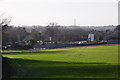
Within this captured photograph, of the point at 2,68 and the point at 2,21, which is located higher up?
the point at 2,21

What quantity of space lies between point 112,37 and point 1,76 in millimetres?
50659

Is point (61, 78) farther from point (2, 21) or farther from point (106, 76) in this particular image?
point (2, 21)

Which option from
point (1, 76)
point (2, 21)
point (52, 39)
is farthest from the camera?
point (52, 39)

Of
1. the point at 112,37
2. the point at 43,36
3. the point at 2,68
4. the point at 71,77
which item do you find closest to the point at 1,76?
the point at 2,68

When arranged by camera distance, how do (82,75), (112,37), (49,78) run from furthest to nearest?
(112,37)
(82,75)
(49,78)

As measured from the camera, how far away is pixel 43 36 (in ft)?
215

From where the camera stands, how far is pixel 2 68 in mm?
11414

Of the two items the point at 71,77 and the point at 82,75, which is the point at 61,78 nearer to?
the point at 71,77

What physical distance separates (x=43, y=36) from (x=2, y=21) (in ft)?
171

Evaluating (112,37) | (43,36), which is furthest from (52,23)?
(112,37)

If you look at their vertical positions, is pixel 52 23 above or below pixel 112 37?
above

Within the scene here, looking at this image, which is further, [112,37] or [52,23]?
[52,23]

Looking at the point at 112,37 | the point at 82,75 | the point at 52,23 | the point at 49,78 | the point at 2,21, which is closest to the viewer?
the point at 49,78

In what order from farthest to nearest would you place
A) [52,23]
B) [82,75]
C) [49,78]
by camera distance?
1. [52,23]
2. [82,75]
3. [49,78]
